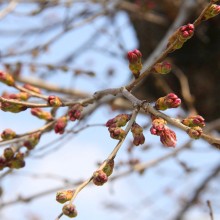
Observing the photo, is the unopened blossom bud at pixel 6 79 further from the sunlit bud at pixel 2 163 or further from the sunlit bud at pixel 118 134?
the sunlit bud at pixel 118 134

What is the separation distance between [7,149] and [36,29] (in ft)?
9.34

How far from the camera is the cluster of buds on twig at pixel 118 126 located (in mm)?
1028

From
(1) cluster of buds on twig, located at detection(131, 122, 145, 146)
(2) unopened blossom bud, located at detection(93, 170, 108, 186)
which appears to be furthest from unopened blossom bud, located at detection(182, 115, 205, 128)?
(2) unopened blossom bud, located at detection(93, 170, 108, 186)

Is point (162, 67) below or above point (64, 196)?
above

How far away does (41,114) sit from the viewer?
144cm

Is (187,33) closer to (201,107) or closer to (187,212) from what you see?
(201,107)

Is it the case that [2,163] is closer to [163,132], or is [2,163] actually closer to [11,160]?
[11,160]

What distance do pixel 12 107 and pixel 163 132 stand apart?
456 mm

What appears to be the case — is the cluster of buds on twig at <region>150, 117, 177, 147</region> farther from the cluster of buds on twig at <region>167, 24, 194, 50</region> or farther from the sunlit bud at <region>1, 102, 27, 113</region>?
the sunlit bud at <region>1, 102, 27, 113</region>

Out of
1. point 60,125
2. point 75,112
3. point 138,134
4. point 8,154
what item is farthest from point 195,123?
point 8,154

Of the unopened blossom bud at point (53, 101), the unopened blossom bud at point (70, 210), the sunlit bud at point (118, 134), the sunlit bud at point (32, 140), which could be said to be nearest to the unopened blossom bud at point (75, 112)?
the unopened blossom bud at point (53, 101)

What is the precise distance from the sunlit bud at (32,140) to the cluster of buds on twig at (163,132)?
Answer: 506mm

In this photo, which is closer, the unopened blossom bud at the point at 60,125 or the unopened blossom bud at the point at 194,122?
the unopened blossom bud at the point at 194,122

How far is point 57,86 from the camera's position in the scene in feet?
10.7
